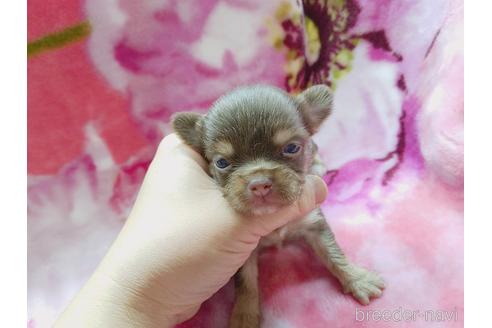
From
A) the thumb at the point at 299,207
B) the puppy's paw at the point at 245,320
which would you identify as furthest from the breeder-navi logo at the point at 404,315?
the thumb at the point at 299,207

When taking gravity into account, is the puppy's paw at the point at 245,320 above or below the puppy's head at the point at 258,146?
below

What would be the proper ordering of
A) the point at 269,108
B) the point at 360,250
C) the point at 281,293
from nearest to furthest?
the point at 269,108
the point at 281,293
the point at 360,250

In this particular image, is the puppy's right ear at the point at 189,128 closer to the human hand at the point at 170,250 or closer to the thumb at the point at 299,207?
the human hand at the point at 170,250

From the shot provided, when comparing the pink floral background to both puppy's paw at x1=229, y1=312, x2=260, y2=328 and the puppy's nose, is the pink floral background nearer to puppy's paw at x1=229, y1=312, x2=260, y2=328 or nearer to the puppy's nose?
puppy's paw at x1=229, y1=312, x2=260, y2=328

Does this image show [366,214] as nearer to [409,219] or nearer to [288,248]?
[409,219]

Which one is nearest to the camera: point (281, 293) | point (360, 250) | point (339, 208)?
point (281, 293)

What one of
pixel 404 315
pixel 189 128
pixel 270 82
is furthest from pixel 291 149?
pixel 270 82

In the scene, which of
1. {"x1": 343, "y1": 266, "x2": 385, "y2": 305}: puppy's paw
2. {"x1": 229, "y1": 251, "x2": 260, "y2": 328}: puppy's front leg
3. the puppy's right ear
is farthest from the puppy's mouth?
{"x1": 343, "y1": 266, "x2": 385, "y2": 305}: puppy's paw

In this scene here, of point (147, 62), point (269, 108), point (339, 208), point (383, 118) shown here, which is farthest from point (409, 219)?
point (147, 62)
